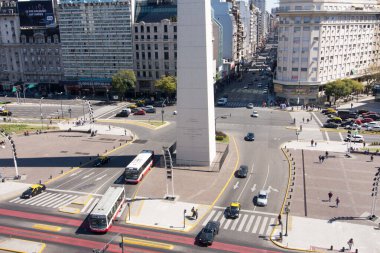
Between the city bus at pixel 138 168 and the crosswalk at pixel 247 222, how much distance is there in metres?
14.2

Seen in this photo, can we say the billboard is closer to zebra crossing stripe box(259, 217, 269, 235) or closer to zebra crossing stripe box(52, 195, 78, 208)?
zebra crossing stripe box(52, 195, 78, 208)

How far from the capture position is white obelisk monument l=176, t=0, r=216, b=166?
194ft

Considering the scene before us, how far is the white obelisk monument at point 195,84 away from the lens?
5900 cm

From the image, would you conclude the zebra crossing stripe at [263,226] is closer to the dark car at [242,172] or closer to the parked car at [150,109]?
the dark car at [242,172]

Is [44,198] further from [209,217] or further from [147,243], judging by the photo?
[209,217]

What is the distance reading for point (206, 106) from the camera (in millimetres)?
61344

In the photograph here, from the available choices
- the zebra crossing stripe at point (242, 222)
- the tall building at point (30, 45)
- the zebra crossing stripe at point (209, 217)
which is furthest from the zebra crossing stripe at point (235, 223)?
the tall building at point (30, 45)

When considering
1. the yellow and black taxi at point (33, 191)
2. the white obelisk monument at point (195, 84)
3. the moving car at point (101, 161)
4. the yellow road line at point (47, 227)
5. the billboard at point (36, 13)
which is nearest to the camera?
the yellow road line at point (47, 227)

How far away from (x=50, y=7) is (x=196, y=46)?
316 feet

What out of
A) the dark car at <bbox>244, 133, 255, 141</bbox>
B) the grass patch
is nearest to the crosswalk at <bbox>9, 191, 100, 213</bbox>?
the dark car at <bbox>244, 133, 255, 141</bbox>

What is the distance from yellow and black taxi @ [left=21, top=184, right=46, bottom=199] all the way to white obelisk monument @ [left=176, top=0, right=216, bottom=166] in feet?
74.0

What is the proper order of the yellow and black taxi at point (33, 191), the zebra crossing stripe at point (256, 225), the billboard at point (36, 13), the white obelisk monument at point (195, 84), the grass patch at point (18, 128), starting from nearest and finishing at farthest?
the zebra crossing stripe at point (256, 225) → the yellow and black taxi at point (33, 191) → the white obelisk monument at point (195, 84) → the grass patch at point (18, 128) → the billboard at point (36, 13)

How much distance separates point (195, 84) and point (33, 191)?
2913 centimetres

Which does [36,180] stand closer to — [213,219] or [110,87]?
[213,219]
